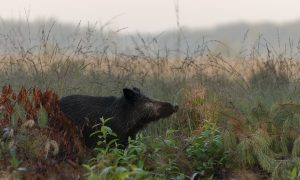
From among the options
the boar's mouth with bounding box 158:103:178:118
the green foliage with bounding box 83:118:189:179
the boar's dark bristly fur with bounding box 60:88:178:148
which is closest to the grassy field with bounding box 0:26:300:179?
the green foliage with bounding box 83:118:189:179

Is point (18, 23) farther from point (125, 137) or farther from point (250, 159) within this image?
point (250, 159)

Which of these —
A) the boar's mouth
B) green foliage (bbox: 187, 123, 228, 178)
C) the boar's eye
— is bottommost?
green foliage (bbox: 187, 123, 228, 178)

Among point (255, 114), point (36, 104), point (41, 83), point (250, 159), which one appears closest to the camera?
point (250, 159)

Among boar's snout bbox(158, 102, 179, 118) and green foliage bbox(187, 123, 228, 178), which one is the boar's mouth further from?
green foliage bbox(187, 123, 228, 178)

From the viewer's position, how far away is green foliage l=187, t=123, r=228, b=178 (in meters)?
7.12

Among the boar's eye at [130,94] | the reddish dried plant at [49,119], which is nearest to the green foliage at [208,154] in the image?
the reddish dried plant at [49,119]

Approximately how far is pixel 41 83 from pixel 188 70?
264 centimetres

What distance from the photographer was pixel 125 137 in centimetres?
835

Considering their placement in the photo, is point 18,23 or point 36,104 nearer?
point 36,104

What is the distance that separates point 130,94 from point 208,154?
5.53 ft

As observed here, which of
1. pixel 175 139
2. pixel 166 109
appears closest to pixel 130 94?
pixel 166 109

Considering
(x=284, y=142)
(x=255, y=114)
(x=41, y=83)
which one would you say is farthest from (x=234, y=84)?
(x=284, y=142)

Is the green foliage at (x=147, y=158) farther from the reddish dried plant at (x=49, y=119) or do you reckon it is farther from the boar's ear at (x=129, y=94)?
the boar's ear at (x=129, y=94)

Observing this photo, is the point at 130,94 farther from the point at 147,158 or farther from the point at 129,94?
the point at 147,158
